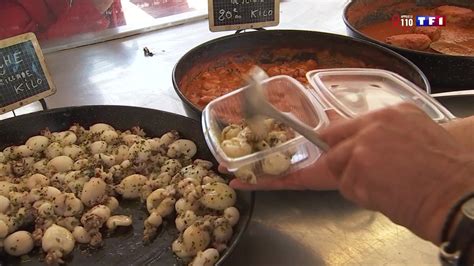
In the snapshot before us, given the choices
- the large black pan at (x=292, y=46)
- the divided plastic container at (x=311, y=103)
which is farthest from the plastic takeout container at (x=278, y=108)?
the large black pan at (x=292, y=46)

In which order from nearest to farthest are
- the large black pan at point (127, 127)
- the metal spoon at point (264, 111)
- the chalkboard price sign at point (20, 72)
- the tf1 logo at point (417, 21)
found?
the metal spoon at point (264, 111) → the large black pan at point (127, 127) → the chalkboard price sign at point (20, 72) → the tf1 logo at point (417, 21)

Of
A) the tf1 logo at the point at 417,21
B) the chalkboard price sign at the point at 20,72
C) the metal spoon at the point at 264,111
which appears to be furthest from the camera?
the tf1 logo at the point at 417,21

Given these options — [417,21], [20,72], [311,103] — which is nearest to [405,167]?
[311,103]

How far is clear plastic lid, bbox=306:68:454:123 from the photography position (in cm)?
80

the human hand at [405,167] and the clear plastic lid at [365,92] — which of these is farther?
the clear plastic lid at [365,92]

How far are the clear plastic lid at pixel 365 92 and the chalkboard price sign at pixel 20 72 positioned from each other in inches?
20.6

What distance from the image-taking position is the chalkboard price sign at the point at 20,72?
903 millimetres

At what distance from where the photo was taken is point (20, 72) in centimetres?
92

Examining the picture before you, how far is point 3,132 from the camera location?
2.94 feet

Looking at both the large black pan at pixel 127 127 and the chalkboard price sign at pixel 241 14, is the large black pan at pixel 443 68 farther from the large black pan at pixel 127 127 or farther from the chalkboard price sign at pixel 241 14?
the large black pan at pixel 127 127

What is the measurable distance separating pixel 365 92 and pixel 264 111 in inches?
12.2

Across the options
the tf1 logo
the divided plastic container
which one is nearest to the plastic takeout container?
the divided plastic container

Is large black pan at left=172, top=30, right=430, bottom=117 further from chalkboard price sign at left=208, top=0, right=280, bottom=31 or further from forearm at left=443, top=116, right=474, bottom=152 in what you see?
forearm at left=443, top=116, right=474, bottom=152

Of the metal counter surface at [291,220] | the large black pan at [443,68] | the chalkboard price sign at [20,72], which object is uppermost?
the chalkboard price sign at [20,72]
